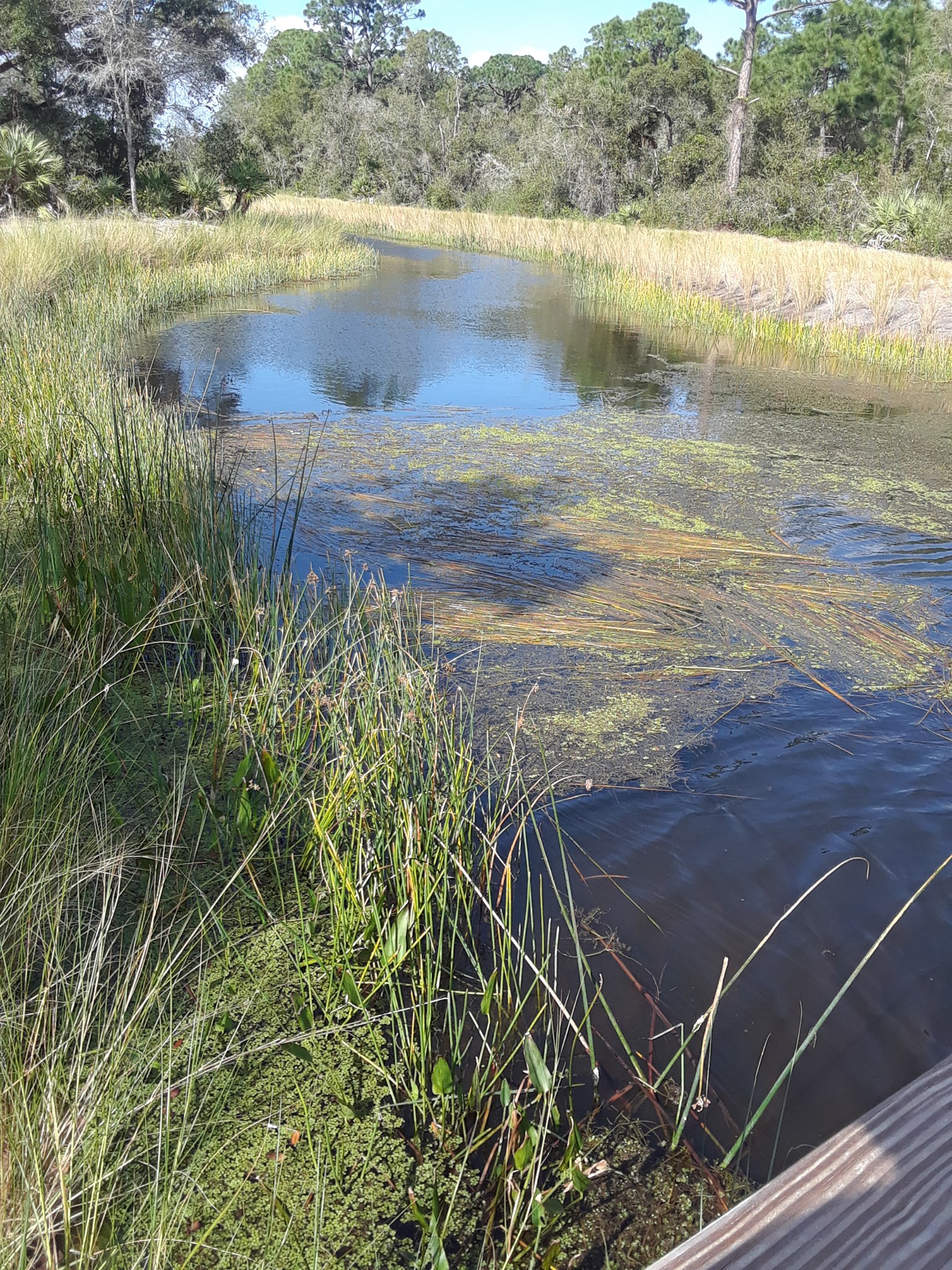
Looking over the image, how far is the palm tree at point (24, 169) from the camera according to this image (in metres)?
13.0

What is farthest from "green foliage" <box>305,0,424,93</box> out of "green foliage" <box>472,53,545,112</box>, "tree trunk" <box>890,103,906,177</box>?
"tree trunk" <box>890,103,906,177</box>

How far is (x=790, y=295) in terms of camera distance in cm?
985

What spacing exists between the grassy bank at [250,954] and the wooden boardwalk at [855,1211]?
1.51 feet

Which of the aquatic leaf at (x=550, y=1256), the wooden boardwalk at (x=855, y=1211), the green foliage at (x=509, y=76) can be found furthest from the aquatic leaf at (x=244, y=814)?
the green foliage at (x=509, y=76)

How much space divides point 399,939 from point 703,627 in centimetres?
204

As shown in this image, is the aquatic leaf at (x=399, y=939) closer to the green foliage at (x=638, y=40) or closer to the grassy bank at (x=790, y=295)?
the grassy bank at (x=790, y=295)

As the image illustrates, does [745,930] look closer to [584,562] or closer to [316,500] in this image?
[584,562]

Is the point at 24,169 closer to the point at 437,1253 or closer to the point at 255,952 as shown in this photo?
the point at 255,952

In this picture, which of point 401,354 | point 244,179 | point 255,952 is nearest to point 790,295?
point 401,354

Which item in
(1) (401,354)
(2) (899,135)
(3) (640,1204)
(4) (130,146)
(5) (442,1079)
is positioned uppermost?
(2) (899,135)

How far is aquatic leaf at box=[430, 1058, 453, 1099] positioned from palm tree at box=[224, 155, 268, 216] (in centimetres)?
1729

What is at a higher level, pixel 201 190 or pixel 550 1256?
pixel 201 190

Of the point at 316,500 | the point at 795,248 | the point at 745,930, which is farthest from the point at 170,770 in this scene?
the point at 795,248

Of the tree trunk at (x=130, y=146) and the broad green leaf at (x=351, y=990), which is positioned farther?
the tree trunk at (x=130, y=146)
